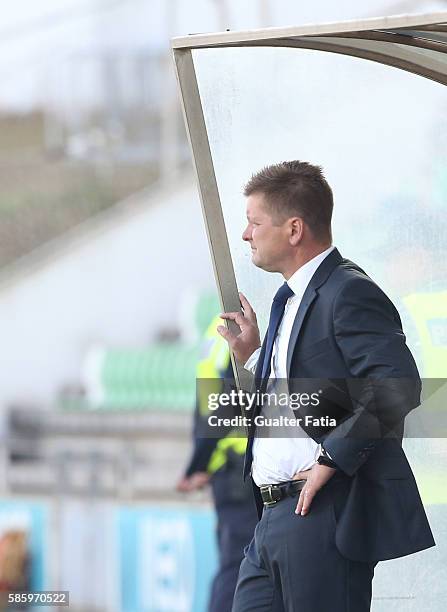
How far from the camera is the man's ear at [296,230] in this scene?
3.15m

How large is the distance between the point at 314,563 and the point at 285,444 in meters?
0.27

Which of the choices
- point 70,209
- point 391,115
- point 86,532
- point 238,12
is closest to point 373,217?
point 391,115

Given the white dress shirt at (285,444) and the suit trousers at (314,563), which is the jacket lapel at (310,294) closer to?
the white dress shirt at (285,444)

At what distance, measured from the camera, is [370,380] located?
114 inches

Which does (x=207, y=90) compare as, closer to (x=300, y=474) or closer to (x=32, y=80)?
(x=300, y=474)

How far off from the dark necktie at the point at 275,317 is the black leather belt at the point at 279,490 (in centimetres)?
25

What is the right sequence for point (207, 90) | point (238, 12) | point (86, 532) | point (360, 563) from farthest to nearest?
point (238, 12), point (86, 532), point (207, 90), point (360, 563)

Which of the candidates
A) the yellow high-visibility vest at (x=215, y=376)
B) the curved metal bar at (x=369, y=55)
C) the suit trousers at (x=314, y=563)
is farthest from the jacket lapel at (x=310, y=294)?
the yellow high-visibility vest at (x=215, y=376)

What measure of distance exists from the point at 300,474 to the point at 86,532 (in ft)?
18.6

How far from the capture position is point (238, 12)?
11977 millimetres

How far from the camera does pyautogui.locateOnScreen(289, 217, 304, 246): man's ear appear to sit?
3148 mm

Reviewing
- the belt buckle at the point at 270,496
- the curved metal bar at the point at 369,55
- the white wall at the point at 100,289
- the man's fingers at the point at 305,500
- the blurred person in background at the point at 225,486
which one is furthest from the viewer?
the white wall at the point at 100,289

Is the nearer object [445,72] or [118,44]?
[445,72]

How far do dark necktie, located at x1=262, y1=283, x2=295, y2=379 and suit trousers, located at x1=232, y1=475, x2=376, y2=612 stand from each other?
312 mm
